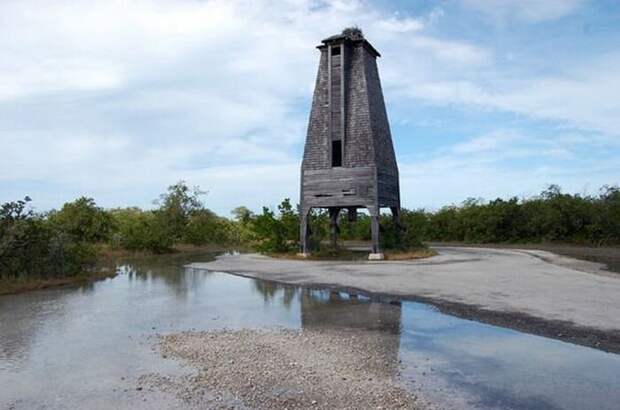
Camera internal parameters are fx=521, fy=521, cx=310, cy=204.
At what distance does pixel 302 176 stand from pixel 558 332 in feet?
60.9

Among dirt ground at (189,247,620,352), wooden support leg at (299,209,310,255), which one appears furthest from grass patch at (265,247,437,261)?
dirt ground at (189,247,620,352)

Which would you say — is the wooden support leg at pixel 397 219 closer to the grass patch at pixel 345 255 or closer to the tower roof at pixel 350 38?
the grass patch at pixel 345 255

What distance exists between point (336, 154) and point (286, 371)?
2044 cm

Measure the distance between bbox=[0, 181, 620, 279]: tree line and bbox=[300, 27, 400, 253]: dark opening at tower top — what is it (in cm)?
384

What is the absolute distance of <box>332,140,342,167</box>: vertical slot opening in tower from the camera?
26672 mm

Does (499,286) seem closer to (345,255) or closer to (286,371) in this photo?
(286,371)

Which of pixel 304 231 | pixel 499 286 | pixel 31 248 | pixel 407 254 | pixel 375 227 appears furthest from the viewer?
pixel 304 231

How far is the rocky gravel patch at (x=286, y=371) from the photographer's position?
614 cm

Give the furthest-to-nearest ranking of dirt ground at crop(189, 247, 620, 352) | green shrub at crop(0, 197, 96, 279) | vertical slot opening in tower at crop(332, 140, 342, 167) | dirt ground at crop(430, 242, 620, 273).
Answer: vertical slot opening in tower at crop(332, 140, 342, 167), dirt ground at crop(430, 242, 620, 273), green shrub at crop(0, 197, 96, 279), dirt ground at crop(189, 247, 620, 352)

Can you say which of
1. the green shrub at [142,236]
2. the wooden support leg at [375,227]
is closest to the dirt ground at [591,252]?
the wooden support leg at [375,227]

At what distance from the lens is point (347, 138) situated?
25.8m

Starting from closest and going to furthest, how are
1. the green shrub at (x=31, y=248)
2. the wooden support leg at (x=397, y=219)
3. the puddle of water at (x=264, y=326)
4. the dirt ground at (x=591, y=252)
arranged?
the puddle of water at (x=264, y=326), the green shrub at (x=31, y=248), the dirt ground at (x=591, y=252), the wooden support leg at (x=397, y=219)

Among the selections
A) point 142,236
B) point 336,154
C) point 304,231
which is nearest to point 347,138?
point 336,154

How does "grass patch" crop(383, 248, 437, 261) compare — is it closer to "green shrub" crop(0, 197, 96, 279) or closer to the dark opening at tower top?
the dark opening at tower top
